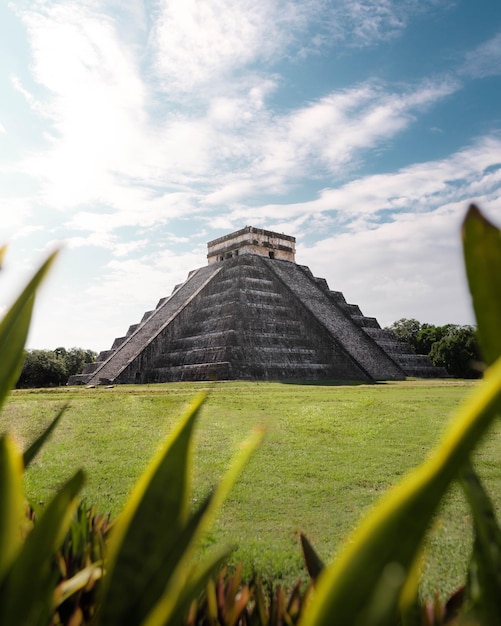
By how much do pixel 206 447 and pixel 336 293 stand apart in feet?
81.5

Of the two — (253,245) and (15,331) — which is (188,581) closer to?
(15,331)

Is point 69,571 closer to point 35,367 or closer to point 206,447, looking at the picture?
point 206,447

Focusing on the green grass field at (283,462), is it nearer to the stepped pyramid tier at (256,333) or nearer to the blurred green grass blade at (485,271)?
the blurred green grass blade at (485,271)

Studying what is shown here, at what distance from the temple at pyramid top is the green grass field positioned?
64.2 ft

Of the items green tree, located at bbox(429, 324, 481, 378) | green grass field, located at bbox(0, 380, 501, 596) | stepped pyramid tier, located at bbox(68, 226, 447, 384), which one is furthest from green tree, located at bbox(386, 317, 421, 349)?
green grass field, located at bbox(0, 380, 501, 596)

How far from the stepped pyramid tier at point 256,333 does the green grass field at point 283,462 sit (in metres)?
10.8

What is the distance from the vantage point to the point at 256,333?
2264 cm

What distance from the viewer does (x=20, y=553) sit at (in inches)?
27.5

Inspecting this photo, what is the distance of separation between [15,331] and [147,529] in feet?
1.36

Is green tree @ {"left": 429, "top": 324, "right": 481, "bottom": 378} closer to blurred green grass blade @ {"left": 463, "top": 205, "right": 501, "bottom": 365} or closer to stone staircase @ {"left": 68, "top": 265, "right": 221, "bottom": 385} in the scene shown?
stone staircase @ {"left": 68, "top": 265, "right": 221, "bottom": 385}

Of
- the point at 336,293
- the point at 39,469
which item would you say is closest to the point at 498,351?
the point at 39,469

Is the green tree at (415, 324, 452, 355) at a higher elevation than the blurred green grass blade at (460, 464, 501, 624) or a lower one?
higher

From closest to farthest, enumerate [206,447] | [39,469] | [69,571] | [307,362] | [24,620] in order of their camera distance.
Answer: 1. [24,620]
2. [69,571]
3. [39,469]
4. [206,447]
5. [307,362]

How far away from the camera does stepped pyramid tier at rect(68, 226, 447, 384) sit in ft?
70.3
